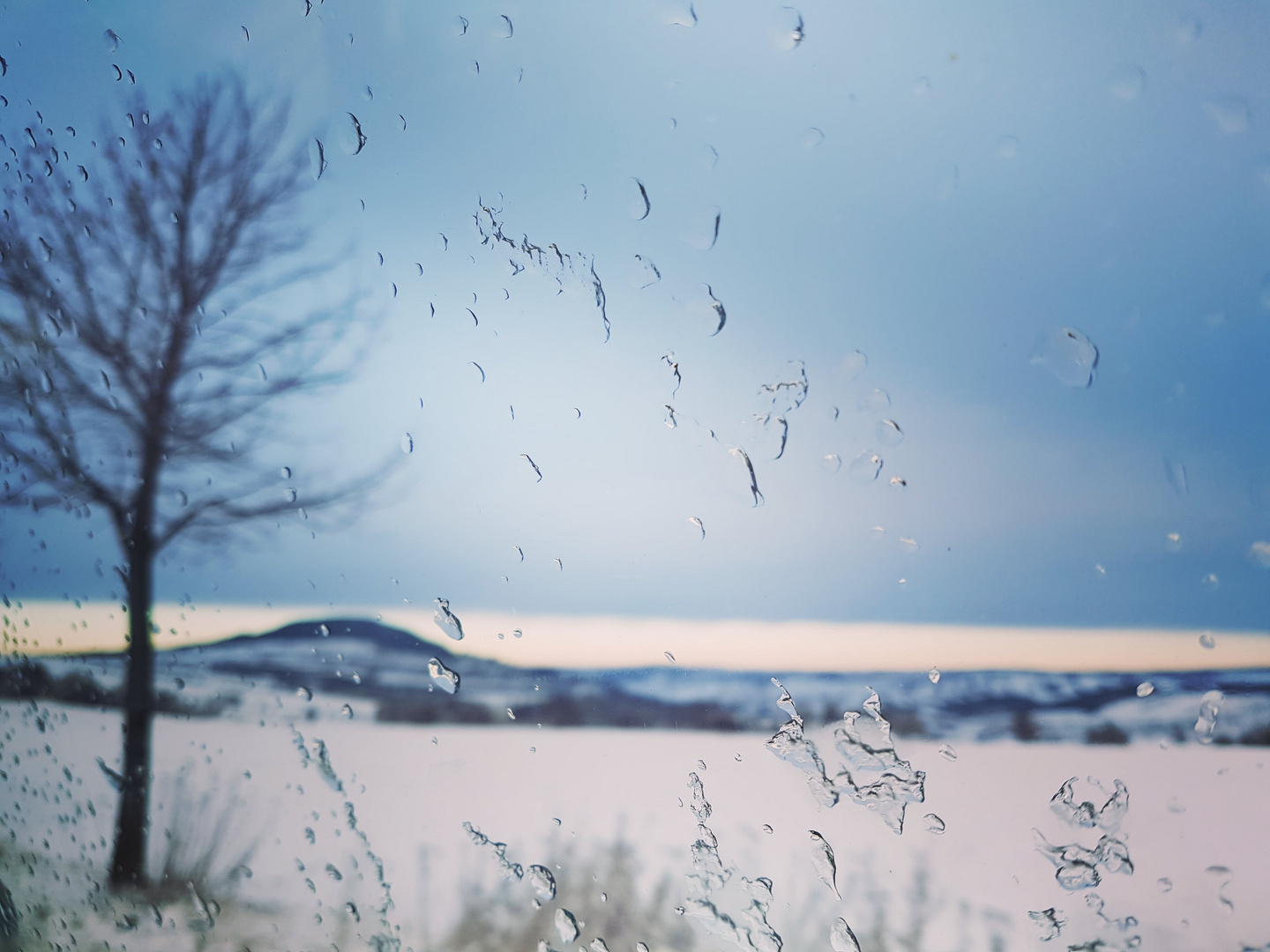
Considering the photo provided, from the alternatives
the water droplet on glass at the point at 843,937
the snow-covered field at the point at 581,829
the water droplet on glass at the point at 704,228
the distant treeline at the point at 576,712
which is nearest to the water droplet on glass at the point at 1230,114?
the water droplet on glass at the point at 704,228

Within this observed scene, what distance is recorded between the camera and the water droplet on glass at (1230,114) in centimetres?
99

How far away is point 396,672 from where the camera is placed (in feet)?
4.02

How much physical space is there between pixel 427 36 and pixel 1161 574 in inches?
50.3

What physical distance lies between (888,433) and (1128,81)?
0.53 metres

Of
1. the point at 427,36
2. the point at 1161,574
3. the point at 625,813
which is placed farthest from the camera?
the point at 427,36

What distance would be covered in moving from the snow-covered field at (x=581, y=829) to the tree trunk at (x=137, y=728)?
3cm

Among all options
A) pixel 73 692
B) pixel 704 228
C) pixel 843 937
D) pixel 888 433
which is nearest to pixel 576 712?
pixel 843 937

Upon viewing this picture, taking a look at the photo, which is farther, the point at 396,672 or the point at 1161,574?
the point at 396,672

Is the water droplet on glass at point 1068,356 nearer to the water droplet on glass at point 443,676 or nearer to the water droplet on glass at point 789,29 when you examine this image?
the water droplet on glass at point 789,29

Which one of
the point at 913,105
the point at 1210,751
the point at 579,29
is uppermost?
the point at 579,29

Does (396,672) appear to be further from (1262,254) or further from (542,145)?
(1262,254)

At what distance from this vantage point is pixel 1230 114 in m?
0.99

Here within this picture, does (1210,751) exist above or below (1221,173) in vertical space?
below

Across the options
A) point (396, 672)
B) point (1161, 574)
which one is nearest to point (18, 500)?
point (396, 672)
